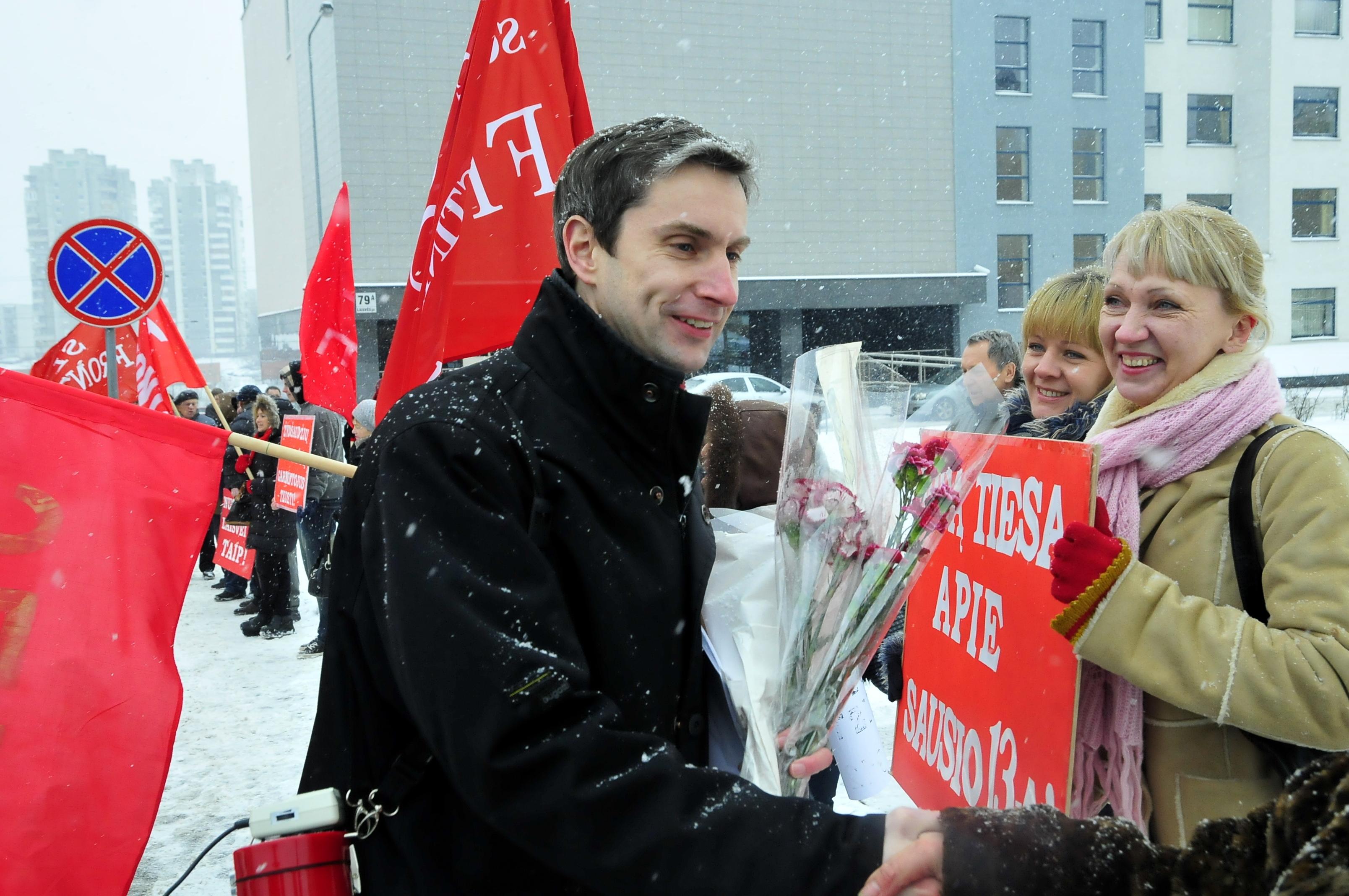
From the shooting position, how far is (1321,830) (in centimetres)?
98

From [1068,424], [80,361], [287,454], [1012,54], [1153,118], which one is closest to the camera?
[1068,424]

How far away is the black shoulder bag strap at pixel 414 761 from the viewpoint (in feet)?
4.53

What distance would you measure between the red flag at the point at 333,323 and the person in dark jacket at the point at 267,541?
5.50 ft

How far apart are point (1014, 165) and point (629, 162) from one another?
1239 inches

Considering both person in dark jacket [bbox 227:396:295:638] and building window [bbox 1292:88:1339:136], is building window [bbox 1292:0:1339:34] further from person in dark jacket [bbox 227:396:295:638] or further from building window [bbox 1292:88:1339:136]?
person in dark jacket [bbox 227:396:295:638]

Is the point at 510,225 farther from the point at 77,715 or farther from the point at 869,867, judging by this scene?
the point at 869,867

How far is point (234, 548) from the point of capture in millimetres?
8055

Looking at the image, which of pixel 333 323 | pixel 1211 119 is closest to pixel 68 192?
pixel 1211 119

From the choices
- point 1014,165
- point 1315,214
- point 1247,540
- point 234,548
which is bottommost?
point 234,548

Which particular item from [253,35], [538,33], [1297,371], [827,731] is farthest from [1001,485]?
[253,35]

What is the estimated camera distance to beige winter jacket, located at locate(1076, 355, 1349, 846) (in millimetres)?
1663

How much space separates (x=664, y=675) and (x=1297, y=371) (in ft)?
104

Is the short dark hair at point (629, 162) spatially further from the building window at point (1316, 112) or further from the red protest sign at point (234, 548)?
the building window at point (1316, 112)

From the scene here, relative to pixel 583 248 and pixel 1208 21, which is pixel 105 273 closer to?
pixel 583 248
